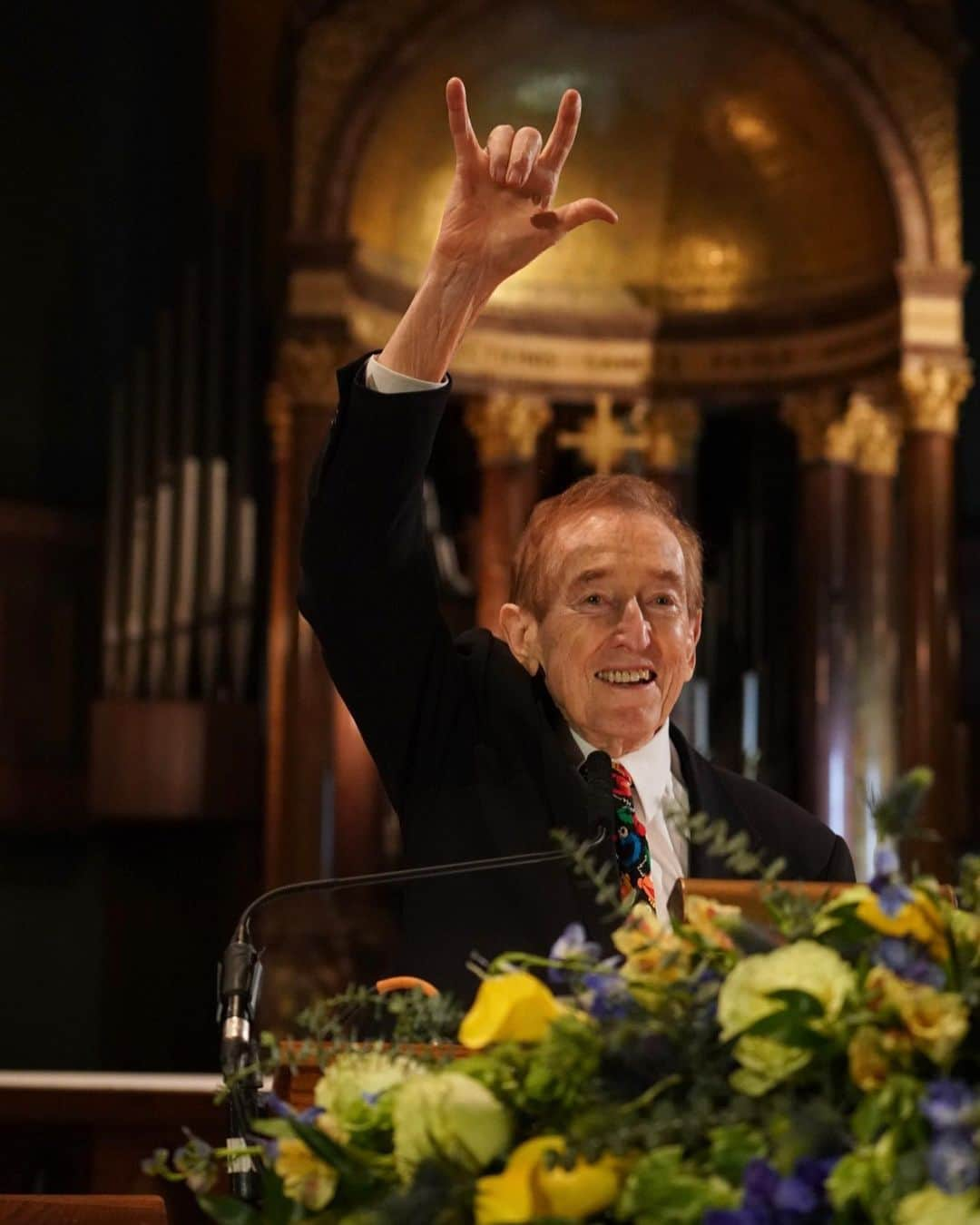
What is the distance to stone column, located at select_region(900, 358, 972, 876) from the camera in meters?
7.04

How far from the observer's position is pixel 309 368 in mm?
7055

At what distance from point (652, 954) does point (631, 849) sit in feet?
3.63

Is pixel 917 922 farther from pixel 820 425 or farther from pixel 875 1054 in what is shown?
pixel 820 425

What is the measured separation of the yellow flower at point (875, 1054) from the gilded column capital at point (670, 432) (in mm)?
6579

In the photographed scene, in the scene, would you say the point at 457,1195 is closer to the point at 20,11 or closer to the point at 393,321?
the point at 393,321

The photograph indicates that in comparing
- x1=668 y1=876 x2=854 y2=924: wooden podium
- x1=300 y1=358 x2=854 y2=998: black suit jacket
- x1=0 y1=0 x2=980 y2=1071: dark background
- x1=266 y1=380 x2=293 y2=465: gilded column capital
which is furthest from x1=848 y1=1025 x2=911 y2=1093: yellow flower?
x1=0 y1=0 x2=980 y2=1071: dark background

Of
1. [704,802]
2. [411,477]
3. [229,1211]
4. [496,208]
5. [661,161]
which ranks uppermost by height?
[661,161]

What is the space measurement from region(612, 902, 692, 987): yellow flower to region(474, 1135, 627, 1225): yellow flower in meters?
0.11

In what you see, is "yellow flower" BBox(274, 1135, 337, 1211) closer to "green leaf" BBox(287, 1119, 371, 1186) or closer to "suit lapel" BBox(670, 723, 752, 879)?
"green leaf" BBox(287, 1119, 371, 1186)

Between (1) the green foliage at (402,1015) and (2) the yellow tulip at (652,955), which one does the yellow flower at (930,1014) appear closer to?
(2) the yellow tulip at (652,955)

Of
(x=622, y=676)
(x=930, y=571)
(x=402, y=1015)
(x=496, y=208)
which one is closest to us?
(x=402, y=1015)

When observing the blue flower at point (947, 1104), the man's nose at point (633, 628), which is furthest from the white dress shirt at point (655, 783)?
the blue flower at point (947, 1104)

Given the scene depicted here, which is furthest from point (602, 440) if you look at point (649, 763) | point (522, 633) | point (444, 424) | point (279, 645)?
point (649, 763)

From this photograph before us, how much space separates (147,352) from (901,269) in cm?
275
